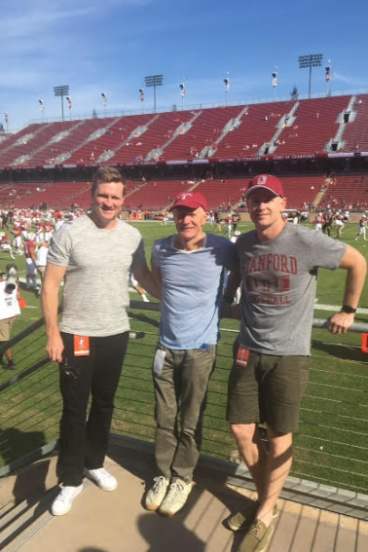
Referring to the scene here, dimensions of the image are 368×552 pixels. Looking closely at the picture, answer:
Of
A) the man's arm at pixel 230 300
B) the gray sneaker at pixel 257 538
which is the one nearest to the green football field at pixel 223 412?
the man's arm at pixel 230 300

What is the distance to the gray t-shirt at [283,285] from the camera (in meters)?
2.49

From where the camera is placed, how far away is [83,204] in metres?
49.8

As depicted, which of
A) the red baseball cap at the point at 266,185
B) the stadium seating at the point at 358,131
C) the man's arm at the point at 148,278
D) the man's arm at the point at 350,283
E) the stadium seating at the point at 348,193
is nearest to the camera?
the man's arm at the point at 350,283

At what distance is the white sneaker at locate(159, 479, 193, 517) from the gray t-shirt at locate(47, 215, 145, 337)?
104cm

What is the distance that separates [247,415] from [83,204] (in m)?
49.0

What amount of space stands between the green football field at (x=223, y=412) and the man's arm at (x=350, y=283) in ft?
3.01

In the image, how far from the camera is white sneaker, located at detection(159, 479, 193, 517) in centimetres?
290

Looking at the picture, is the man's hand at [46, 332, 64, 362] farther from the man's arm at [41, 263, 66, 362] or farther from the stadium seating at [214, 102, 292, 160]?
the stadium seating at [214, 102, 292, 160]

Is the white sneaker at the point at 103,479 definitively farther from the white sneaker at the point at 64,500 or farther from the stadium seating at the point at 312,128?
the stadium seating at the point at 312,128

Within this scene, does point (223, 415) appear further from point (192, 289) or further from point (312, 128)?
point (312, 128)

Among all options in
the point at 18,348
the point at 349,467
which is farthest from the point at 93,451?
the point at 18,348

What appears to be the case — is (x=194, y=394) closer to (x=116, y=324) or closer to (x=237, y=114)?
(x=116, y=324)

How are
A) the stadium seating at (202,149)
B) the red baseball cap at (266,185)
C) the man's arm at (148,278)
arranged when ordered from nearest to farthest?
the red baseball cap at (266,185) < the man's arm at (148,278) < the stadium seating at (202,149)

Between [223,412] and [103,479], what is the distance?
2.52m
